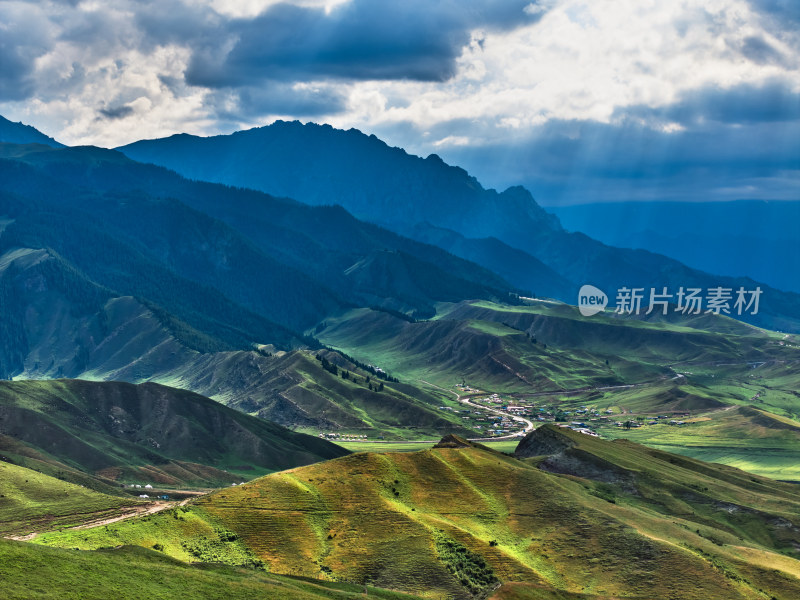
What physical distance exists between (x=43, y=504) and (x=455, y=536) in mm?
78620

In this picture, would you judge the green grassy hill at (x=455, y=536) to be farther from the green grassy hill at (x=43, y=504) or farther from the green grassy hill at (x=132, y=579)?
the green grassy hill at (x=43, y=504)

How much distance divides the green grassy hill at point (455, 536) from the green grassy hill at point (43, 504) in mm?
15891

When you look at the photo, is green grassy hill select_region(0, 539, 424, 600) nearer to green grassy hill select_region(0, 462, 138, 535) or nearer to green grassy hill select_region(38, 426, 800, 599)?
green grassy hill select_region(38, 426, 800, 599)

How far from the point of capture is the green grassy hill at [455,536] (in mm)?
118062

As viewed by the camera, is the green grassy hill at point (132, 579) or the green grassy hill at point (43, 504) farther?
the green grassy hill at point (43, 504)

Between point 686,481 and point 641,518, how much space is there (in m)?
55.2

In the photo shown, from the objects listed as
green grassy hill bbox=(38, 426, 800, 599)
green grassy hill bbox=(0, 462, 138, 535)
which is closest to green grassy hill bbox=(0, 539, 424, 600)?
green grassy hill bbox=(38, 426, 800, 599)

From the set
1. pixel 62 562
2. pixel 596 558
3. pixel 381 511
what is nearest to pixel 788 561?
pixel 596 558

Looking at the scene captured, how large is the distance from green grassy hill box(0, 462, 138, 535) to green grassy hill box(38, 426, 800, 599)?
1589 cm

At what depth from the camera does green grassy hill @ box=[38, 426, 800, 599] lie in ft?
387

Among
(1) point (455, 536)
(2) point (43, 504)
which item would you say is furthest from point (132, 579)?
(2) point (43, 504)

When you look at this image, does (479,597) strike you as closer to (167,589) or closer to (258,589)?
(258,589)

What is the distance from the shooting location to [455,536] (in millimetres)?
126812

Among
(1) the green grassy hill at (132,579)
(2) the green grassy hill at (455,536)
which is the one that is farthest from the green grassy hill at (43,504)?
(1) the green grassy hill at (132,579)
